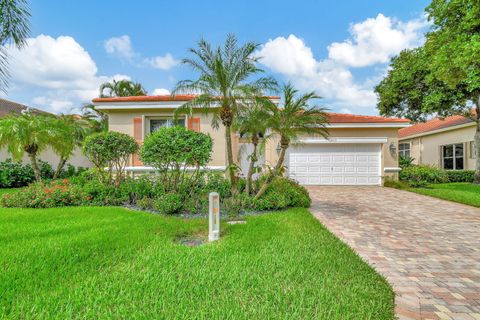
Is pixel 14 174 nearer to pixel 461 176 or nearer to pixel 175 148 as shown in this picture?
pixel 175 148

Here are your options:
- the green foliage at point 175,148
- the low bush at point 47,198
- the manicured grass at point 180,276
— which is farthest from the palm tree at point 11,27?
the low bush at point 47,198

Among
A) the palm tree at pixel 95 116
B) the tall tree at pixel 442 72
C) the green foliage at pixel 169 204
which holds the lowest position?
the green foliage at pixel 169 204

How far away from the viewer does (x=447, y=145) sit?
1895 centimetres

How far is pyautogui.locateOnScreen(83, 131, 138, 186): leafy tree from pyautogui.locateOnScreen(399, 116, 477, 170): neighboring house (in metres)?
20.8

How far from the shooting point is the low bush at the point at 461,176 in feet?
53.8

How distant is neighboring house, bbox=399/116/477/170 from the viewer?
56.4 feet

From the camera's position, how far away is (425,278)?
361 centimetres

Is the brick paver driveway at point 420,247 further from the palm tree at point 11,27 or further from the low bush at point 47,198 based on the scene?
→ the low bush at point 47,198

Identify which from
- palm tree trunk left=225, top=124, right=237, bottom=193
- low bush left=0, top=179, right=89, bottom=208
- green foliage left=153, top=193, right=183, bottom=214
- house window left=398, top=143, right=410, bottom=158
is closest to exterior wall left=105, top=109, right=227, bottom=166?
palm tree trunk left=225, top=124, right=237, bottom=193

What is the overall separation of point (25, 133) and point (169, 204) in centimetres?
652

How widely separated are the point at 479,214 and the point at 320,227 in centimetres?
588

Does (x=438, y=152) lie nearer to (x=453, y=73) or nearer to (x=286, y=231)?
(x=453, y=73)

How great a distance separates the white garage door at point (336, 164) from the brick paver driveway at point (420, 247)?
5708 mm

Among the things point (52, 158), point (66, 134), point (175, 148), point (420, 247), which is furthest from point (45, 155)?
point (420, 247)
